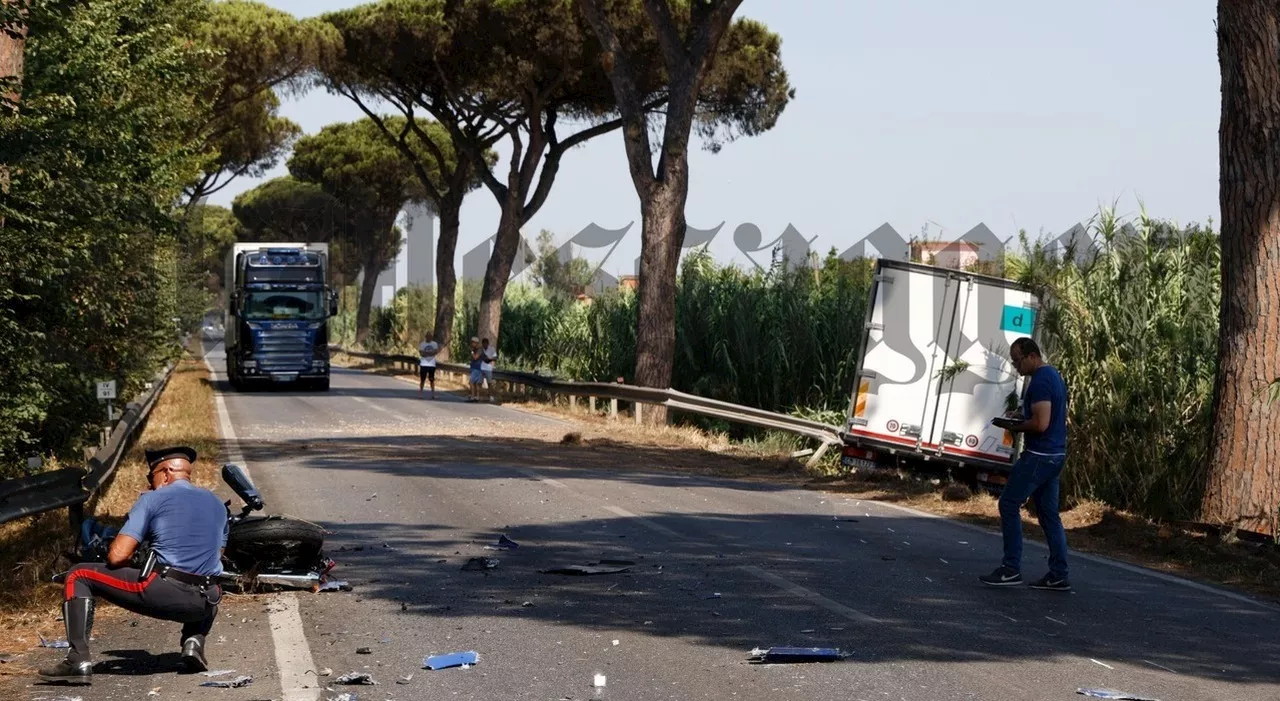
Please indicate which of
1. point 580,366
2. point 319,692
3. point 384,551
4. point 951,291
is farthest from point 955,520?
point 580,366

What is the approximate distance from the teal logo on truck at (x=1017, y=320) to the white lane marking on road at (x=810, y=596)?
25.3ft

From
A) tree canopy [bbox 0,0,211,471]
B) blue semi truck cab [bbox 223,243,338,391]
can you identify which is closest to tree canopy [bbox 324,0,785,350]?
blue semi truck cab [bbox 223,243,338,391]

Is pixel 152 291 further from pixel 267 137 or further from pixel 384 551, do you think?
pixel 267 137

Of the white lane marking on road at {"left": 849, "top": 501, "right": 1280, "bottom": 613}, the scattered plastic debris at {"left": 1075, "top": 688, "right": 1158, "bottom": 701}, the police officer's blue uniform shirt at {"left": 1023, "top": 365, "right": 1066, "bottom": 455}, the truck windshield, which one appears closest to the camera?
the scattered plastic debris at {"left": 1075, "top": 688, "right": 1158, "bottom": 701}

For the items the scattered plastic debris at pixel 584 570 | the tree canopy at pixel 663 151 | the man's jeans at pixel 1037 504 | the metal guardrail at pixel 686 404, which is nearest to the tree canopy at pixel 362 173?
the metal guardrail at pixel 686 404

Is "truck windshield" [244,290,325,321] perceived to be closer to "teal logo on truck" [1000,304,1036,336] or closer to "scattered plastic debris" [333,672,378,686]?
"teal logo on truck" [1000,304,1036,336]

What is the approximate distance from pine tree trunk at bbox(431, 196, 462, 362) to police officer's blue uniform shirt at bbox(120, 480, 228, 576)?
44364 millimetres

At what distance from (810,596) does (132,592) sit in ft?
14.4

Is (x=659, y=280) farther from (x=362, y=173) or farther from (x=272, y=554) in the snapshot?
(x=362, y=173)

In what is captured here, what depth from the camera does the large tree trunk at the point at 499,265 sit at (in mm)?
45219

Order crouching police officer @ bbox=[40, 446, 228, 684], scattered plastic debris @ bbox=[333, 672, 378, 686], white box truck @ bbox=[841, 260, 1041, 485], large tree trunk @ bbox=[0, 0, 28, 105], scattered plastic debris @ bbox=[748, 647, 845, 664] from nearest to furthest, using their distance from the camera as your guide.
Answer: scattered plastic debris @ bbox=[333, 672, 378, 686] → crouching police officer @ bbox=[40, 446, 228, 684] → scattered plastic debris @ bbox=[748, 647, 845, 664] → large tree trunk @ bbox=[0, 0, 28, 105] → white box truck @ bbox=[841, 260, 1041, 485]

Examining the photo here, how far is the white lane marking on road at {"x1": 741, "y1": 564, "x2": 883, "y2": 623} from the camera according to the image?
29.6ft

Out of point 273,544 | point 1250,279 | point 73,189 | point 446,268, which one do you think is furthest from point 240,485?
point 446,268

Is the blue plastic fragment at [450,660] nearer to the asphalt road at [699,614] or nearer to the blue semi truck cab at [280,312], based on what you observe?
the asphalt road at [699,614]
